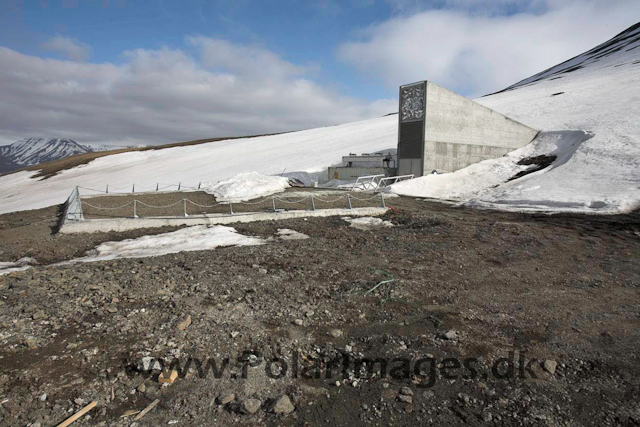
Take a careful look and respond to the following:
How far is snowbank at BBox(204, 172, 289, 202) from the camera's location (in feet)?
61.5

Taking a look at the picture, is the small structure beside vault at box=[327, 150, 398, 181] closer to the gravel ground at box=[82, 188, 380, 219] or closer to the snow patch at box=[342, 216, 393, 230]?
the gravel ground at box=[82, 188, 380, 219]

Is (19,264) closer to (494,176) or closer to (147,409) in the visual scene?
(147,409)

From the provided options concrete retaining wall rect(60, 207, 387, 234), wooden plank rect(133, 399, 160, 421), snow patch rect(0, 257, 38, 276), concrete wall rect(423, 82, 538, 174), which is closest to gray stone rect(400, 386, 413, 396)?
wooden plank rect(133, 399, 160, 421)

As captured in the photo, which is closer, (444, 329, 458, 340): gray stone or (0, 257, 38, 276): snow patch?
(444, 329, 458, 340): gray stone

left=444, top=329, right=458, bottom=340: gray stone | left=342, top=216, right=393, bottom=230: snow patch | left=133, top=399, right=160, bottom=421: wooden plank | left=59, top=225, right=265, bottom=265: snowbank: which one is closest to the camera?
left=133, top=399, right=160, bottom=421: wooden plank

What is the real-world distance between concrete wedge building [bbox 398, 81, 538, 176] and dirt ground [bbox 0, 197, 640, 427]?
1655cm

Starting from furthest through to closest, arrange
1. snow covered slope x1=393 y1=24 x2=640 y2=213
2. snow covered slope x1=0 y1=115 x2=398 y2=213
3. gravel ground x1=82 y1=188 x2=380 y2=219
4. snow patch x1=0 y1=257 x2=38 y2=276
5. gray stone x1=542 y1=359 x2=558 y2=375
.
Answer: snow covered slope x1=0 y1=115 x2=398 y2=213 → snow covered slope x1=393 y1=24 x2=640 y2=213 → gravel ground x1=82 y1=188 x2=380 y2=219 → snow patch x1=0 y1=257 x2=38 y2=276 → gray stone x1=542 y1=359 x2=558 y2=375

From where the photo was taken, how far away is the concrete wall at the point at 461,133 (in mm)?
24000

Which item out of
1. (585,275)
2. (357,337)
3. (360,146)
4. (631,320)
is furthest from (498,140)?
(357,337)

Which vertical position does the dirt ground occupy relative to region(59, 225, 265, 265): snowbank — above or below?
below

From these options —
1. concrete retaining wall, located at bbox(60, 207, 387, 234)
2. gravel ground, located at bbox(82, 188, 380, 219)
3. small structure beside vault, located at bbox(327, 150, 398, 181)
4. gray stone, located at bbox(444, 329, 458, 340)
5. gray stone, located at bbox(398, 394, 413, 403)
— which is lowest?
gray stone, located at bbox(398, 394, 413, 403)

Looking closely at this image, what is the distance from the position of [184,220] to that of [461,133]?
67.9 feet

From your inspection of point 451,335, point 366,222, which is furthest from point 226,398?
point 366,222

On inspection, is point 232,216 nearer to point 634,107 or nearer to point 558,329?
point 558,329
